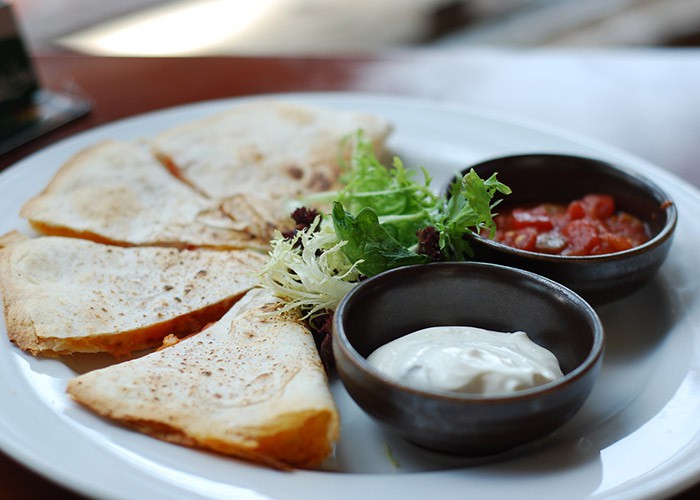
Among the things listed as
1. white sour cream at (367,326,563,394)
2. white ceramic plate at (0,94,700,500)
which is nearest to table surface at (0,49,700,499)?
white ceramic plate at (0,94,700,500)

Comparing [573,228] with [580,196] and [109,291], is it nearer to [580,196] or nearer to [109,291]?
[580,196]

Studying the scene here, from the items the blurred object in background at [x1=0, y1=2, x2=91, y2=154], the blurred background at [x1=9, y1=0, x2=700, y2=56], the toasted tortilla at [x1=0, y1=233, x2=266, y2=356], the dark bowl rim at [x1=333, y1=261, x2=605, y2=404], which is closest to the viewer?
the dark bowl rim at [x1=333, y1=261, x2=605, y2=404]

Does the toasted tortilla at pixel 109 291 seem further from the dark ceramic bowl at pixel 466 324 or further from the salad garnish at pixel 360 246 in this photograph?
the dark ceramic bowl at pixel 466 324

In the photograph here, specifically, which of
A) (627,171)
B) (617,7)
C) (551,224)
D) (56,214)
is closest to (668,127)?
(627,171)

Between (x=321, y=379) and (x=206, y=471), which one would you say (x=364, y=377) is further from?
(x=206, y=471)

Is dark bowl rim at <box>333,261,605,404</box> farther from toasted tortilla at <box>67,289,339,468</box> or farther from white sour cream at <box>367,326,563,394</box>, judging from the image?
toasted tortilla at <box>67,289,339,468</box>

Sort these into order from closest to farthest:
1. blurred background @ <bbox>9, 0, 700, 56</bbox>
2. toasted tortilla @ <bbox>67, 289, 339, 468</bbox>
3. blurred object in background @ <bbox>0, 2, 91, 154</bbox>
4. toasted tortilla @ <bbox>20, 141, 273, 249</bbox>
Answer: toasted tortilla @ <bbox>67, 289, 339, 468</bbox> → toasted tortilla @ <bbox>20, 141, 273, 249</bbox> → blurred object in background @ <bbox>0, 2, 91, 154</bbox> → blurred background @ <bbox>9, 0, 700, 56</bbox>
